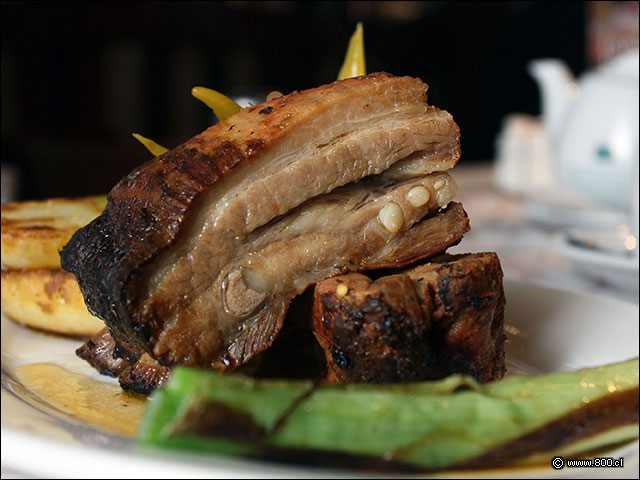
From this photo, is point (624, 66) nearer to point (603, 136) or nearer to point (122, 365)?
point (603, 136)

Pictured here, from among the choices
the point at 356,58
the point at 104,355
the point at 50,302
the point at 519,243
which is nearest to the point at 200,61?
the point at 519,243

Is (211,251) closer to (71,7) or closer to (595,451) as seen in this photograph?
(595,451)

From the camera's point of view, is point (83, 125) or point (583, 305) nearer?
point (583, 305)

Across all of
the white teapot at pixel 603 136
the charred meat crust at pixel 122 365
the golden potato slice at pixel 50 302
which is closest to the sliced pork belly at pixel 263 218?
the charred meat crust at pixel 122 365

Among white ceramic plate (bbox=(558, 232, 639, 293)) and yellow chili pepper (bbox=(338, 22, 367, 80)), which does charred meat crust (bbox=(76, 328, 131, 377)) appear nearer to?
yellow chili pepper (bbox=(338, 22, 367, 80))

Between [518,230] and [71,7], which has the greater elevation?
Result: [71,7]

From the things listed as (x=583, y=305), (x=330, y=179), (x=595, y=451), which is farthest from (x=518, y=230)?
(x=595, y=451)

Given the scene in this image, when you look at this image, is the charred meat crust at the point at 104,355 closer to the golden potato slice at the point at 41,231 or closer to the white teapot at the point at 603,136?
the golden potato slice at the point at 41,231
